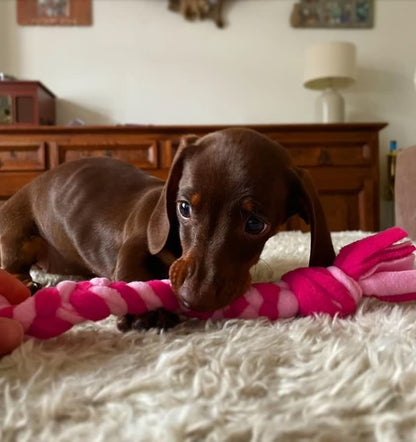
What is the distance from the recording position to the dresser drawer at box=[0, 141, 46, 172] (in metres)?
2.96

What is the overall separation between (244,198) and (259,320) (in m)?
0.23

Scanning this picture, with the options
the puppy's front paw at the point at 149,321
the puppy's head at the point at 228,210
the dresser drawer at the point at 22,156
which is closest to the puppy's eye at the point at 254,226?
the puppy's head at the point at 228,210

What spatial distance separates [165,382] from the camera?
1.96 feet

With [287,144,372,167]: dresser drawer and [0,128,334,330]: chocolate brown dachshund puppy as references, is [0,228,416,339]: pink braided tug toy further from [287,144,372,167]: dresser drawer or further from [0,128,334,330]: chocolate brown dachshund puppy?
[287,144,372,167]: dresser drawer

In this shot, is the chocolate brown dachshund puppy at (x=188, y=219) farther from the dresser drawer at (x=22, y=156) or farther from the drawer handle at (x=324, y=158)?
the drawer handle at (x=324, y=158)

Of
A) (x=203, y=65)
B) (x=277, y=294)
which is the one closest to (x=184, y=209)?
(x=277, y=294)

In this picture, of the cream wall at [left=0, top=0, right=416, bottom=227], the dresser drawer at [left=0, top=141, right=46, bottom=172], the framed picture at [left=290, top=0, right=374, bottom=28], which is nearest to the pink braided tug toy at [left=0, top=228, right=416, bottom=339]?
the dresser drawer at [left=0, top=141, right=46, bottom=172]

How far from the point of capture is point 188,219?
970 millimetres

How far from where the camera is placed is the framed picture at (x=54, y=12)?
368cm

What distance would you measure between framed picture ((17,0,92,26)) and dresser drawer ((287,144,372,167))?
2027mm

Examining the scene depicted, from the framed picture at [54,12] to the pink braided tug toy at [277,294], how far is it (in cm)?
342

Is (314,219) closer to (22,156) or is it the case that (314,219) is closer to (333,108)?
(22,156)

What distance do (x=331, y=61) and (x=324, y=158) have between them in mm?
830

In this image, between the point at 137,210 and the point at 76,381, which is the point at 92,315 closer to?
the point at 76,381
